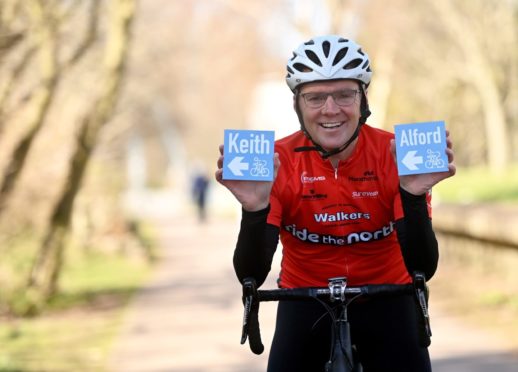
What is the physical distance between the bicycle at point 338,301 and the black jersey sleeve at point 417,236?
0.26 feet

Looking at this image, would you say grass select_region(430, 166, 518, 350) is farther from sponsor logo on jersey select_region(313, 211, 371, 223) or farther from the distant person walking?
the distant person walking

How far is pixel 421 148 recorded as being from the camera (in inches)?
173

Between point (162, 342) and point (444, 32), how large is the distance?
3024 centimetres

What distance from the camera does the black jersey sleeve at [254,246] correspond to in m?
4.57

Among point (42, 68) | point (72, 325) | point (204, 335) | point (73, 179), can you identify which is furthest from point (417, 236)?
point (73, 179)

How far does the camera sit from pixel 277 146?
16.6ft

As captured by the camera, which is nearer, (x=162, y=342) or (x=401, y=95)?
(x=162, y=342)

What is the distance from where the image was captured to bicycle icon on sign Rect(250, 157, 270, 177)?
451cm

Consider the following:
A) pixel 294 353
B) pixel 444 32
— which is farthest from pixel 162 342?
pixel 444 32

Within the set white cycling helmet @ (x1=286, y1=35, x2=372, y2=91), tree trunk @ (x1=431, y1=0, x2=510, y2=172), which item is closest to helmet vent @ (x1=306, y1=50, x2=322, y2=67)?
white cycling helmet @ (x1=286, y1=35, x2=372, y2=91)

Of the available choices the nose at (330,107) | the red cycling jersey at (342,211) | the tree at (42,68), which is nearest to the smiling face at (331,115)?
the nose at (330,107)

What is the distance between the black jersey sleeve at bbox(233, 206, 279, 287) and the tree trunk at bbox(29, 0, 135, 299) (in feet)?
35.5

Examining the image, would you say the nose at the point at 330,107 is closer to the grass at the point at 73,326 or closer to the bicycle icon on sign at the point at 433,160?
Result: the bicycle icon on sign at the point at 433,160

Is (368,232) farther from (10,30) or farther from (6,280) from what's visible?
(6,280)
